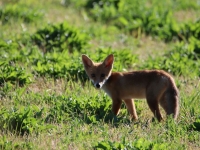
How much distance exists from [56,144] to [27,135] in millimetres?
629

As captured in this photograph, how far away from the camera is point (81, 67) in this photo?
36.8 feet

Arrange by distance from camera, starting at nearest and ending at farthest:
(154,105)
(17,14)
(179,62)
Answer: (154,105) < (179,62) < (17,14)

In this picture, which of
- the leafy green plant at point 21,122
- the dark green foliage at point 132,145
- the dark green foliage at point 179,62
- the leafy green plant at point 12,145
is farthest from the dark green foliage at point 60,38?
the dark green foliage at point 132,145

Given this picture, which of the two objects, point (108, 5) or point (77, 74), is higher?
point (108, 5)

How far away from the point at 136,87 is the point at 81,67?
2203 millimetres

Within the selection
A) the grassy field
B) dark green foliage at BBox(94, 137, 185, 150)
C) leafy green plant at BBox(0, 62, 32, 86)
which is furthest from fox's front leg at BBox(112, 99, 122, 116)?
leafy green plant at BBox(0, 62, 32, 86)

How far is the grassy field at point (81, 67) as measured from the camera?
8195 mm

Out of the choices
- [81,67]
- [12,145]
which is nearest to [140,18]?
[81,67]

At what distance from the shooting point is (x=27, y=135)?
8.20 meters

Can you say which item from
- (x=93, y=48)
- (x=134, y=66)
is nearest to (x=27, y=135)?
(x=134, y=66)

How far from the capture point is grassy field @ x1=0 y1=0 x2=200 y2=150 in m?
8.20

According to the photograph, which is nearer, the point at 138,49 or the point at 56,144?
the point at 56,144

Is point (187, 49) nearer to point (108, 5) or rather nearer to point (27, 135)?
point (108, 5)

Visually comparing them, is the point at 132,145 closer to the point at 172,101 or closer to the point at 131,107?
the point at 172,101
